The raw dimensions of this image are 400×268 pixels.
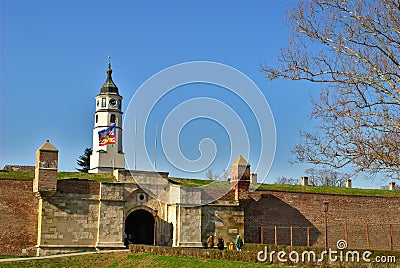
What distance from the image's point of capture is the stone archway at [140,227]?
109ft

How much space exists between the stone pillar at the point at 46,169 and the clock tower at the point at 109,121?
29465mm

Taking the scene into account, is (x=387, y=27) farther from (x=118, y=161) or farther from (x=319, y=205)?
(x=118, y=161)

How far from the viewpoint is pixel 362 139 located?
15023 mm

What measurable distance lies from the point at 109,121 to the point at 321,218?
30695mm

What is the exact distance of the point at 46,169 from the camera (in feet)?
93.7

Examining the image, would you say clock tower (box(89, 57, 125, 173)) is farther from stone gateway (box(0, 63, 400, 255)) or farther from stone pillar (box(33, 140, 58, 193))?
stone pillar (box(33, 140, 58, 193))

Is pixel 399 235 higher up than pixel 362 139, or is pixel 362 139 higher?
pixel 362 139

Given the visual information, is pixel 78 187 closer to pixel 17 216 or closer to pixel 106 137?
pixel 17 216

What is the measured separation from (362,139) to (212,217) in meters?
17.5

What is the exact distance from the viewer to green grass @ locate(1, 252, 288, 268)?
22.7 m

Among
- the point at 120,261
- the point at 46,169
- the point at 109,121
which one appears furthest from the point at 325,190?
the point at 109,121

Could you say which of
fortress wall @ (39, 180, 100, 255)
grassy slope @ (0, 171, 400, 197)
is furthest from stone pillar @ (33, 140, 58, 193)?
grassy slope @ (0, 171, 400, 197)

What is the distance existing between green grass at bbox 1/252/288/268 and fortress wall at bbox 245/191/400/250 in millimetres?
9066

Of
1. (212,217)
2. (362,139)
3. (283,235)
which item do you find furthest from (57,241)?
(362,139)
